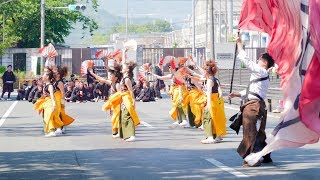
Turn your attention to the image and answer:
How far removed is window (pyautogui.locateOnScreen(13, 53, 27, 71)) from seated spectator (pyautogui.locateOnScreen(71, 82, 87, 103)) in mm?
24182

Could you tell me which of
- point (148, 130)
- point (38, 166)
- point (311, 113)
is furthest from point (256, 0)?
point (148, 130)

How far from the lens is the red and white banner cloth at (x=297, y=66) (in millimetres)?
9273

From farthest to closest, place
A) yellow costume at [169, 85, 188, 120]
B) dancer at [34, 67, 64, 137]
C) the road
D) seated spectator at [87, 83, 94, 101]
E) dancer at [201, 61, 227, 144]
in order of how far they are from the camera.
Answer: seated spectator at [87, 83, 94, 101], yellow costume at [169, 85, 188, 120], dancer at [34, 67, 64, 137], dancer at [201, 61, 227, 144], the road

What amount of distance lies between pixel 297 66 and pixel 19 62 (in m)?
56.5

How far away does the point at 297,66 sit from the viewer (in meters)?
9.55

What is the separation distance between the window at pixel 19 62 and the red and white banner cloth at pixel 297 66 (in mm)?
55885

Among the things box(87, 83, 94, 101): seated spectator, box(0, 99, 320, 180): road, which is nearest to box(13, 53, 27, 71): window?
box(87, 83, 94, 101): seated spectator

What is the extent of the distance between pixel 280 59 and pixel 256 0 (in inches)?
36.2

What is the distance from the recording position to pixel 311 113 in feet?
30.6

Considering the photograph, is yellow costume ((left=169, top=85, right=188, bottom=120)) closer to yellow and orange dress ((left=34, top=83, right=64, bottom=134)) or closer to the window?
yellow and orange dress ((left=34, top=83, right=64, bottom=134))

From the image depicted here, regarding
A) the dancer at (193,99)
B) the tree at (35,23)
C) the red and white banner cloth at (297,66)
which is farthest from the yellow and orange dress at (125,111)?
the tree at (35,23)

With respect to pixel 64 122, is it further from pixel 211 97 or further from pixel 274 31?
pixel 274 31

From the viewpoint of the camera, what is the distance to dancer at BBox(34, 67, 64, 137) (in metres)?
20.7

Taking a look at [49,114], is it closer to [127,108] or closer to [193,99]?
[127,108]
